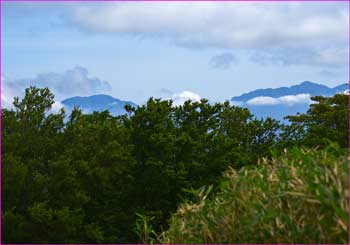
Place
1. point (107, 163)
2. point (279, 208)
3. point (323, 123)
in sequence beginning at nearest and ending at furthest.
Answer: point (279, 208) → point (107, 163) → point (323, 123)

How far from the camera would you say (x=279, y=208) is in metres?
5.35

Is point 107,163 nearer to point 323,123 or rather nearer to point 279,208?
point 323,123

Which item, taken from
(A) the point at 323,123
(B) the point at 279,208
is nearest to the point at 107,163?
(A) the point at 323,123

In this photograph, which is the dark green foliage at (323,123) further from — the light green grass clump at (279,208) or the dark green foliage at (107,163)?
the light green grass clump at (279,208)

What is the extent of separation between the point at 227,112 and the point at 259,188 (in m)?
34.3

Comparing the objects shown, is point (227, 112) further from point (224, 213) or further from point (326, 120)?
point (224, 213)

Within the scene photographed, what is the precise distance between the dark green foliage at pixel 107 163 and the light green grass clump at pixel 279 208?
604 inches

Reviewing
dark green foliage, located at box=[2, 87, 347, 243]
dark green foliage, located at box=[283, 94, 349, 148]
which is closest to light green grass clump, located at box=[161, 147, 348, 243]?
dark green foliage, located at box=[2, 87, 347, 243]

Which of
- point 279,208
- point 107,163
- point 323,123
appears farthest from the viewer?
point 323,123

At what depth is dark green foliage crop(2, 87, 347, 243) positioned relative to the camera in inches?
954

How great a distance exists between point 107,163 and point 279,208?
72.7 feet

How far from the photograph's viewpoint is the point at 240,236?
570cm

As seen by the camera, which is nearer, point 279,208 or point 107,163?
point 279,208

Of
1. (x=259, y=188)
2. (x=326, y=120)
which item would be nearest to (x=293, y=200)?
(x=259, y=188)
